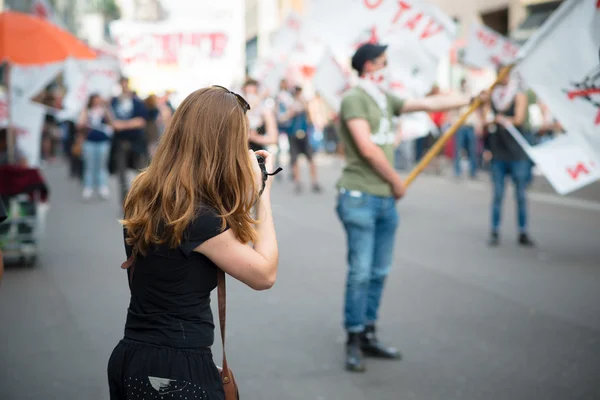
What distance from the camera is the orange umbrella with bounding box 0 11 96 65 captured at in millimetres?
7996

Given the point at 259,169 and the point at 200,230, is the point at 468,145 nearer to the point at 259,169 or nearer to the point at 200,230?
the point at 259,169

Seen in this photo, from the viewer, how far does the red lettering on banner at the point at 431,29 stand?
7.52m

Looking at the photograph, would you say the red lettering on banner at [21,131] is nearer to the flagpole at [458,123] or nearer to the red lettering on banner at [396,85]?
the red lettering on banner at [396,85]

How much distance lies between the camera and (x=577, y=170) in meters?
5.49

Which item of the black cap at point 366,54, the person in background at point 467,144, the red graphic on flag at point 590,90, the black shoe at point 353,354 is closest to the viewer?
the black shoe at point 353,354

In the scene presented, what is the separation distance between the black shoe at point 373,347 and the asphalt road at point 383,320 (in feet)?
0.24

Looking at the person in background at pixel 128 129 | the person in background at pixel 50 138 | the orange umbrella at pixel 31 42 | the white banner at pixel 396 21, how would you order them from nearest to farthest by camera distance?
the white banner at pixel 396 21
the orange umbrella at pixel 31 42
the person in background at pixel 128 129
the person in background at pixel 50 138

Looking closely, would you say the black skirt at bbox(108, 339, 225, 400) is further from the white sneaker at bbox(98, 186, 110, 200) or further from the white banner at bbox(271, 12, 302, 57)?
the white banner at bbox(271, 12, 302, 57)

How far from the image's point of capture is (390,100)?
17.0 feet

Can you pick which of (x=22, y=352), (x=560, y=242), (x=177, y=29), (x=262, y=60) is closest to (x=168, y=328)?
(x=22, y=352)

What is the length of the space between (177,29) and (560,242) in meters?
7.01

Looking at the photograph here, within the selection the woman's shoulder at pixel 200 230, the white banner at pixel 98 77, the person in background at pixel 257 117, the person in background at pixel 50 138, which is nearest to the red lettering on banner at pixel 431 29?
the person in background at pixel 257 117

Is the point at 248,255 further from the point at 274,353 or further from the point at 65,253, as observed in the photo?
the point at 65,253

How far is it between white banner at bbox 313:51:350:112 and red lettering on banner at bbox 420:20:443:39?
201 cm
